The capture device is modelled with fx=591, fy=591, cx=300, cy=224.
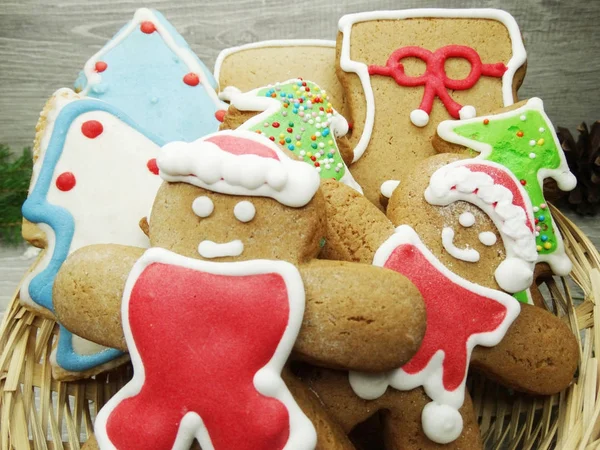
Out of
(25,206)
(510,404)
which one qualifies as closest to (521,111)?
(510,404)

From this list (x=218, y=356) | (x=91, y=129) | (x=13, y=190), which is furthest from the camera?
(x=13, y=190)

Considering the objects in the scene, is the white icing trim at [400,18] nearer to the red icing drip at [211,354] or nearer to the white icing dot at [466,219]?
the white icing dot at [466,219]

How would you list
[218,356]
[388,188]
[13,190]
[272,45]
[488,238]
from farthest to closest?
1. [13,190]
2. [272,45]
3. [388,188]
4. [488,238]
5. [218,356]

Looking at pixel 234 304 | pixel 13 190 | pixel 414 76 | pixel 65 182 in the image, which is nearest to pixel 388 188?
pixel 414 76

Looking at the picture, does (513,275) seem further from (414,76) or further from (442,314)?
(414,76)

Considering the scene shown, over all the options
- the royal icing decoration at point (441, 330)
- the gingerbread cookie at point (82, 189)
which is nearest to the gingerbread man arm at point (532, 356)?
the royal icing decoration at point (441, 330)

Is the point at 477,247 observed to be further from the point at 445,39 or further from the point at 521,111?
the point at 445,39

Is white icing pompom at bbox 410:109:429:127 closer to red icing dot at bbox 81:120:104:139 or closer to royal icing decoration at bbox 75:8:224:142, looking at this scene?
royal icing decoration at bbox 75:8:224:142

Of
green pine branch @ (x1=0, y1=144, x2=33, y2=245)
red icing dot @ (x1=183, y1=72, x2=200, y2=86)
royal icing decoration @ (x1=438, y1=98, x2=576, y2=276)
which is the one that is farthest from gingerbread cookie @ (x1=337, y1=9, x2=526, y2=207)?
green pine branch @ (x1=0, y1=144, x2=33, y2=245)
